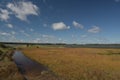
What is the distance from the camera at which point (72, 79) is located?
21.7m

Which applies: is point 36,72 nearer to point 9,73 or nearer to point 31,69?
point 31,69

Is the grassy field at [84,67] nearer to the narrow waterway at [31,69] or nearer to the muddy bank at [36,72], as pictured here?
the muddy bank at [36,72]

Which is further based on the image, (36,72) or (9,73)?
(36,72)

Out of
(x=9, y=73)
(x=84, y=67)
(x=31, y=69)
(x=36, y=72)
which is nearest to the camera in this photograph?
(x=9, y=73)

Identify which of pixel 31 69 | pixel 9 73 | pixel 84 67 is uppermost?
pixel 84 67

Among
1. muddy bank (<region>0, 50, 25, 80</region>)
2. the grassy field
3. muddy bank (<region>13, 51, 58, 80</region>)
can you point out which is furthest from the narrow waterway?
the grassy field

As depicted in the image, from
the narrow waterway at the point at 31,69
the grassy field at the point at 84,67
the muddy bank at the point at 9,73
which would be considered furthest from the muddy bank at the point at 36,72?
the grassy field at the point at 84,67

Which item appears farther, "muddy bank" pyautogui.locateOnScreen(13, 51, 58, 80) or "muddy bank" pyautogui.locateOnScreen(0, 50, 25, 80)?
"muddy bank" pyautogui.locateOnScreen(13, 51, 58, 80)

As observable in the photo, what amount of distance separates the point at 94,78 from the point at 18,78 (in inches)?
357

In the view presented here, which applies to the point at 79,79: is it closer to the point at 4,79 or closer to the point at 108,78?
→ the point at 108,78

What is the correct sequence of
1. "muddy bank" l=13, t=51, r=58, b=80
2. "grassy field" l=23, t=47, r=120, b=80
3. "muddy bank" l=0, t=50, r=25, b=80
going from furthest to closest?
1. "grassy field" l=23, t=47, r=120, b=80
2. "muddy bank" l=13, t=51, r=58, b=80
3. "muddy bank" l=0, t=50, r=25, b=80

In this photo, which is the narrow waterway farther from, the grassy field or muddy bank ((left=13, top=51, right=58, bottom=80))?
the grassy field

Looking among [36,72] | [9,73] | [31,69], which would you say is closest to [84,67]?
[36,72]

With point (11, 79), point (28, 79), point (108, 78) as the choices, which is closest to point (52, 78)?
point (28, 79)
